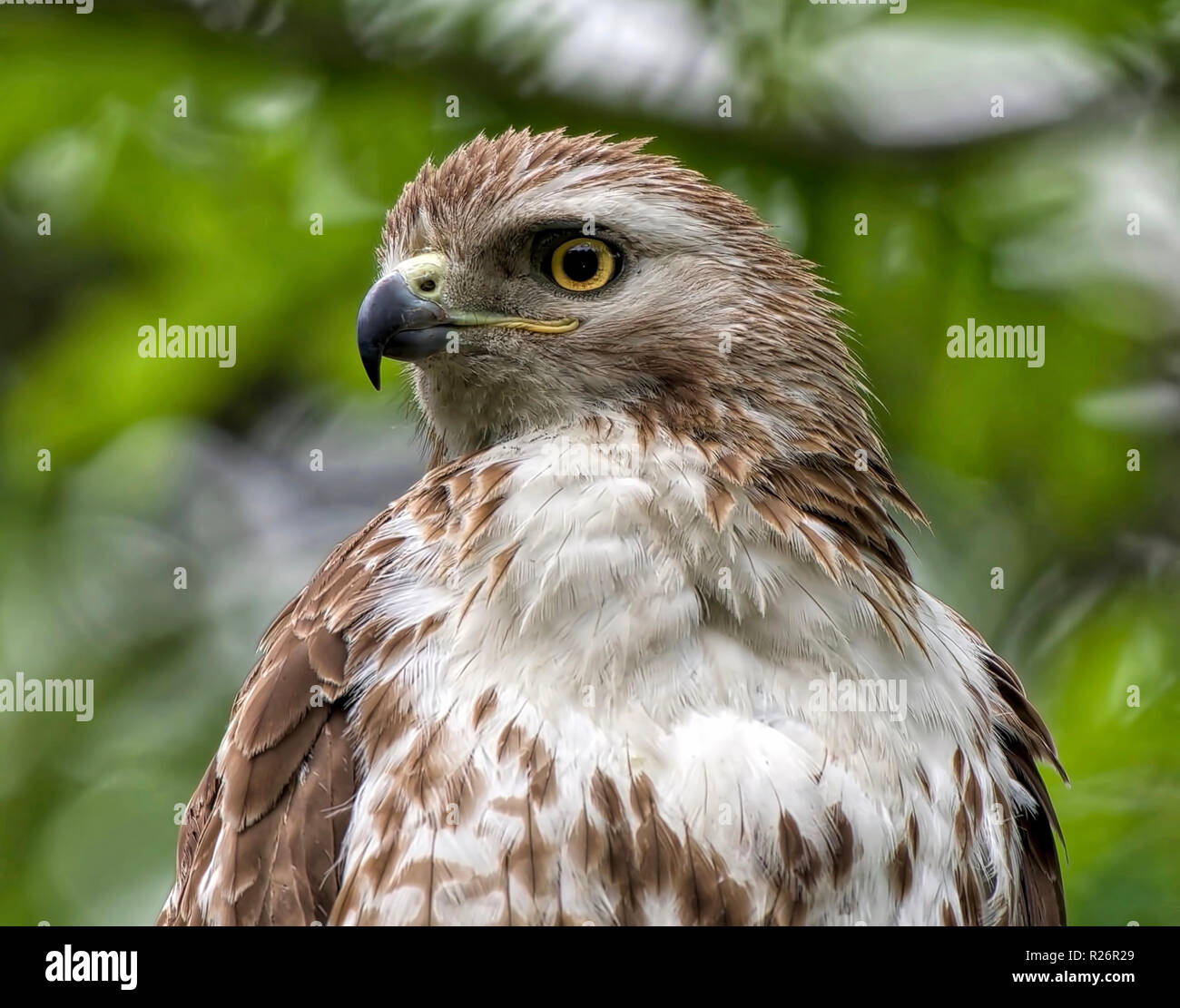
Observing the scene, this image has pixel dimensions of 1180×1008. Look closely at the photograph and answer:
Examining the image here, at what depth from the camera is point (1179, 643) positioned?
552cm

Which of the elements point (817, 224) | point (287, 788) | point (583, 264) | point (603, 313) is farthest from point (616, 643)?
point (817, 224)

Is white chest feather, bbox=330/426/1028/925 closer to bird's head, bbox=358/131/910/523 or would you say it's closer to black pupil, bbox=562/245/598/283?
bird's head, bbox=358/131/910/523

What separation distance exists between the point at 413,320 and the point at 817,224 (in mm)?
1893

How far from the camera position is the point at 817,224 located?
18.5ft

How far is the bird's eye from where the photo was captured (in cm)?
449

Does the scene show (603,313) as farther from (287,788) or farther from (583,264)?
(287,788)

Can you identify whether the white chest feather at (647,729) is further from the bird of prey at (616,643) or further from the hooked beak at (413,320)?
the hooked beak at (413,320)

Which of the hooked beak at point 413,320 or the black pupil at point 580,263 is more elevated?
the black pupil at point 580,263

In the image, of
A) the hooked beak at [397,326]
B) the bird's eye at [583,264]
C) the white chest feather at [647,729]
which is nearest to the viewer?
the white chest feather at [647,729]

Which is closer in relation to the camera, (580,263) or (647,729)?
(647,729)

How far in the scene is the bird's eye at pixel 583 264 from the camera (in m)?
4.49

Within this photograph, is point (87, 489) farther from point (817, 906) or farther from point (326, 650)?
point (817, 906)

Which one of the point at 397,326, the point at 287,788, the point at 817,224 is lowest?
the point at 287,788

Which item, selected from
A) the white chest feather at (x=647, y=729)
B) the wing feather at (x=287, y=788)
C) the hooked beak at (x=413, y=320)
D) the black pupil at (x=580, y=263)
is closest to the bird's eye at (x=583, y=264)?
the black pupil at (x=580, y=263)
